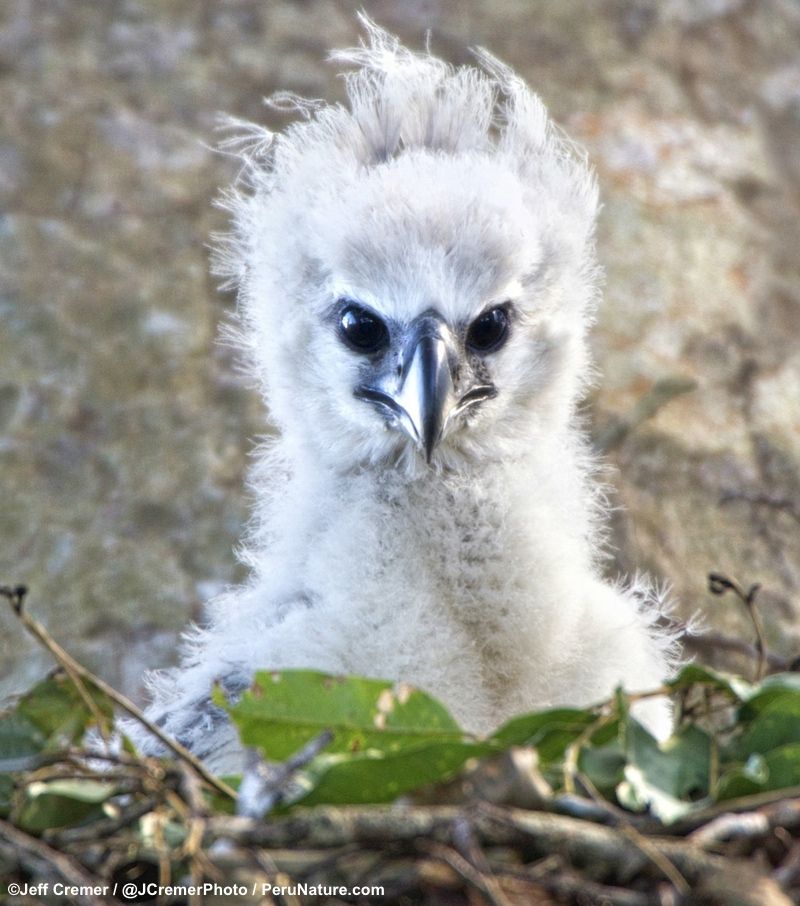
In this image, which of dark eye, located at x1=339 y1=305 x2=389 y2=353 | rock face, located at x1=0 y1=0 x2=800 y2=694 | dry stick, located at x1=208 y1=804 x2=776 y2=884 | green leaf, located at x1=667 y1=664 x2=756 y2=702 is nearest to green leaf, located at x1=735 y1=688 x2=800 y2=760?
green leaf, located at x1=667 y1=664 x2=756 y2=702

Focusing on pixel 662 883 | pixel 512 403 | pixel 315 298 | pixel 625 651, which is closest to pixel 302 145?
pixel 315 298

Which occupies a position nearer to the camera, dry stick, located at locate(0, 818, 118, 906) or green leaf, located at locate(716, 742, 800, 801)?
dry stick, located at locate(0, 818, 118, 906)

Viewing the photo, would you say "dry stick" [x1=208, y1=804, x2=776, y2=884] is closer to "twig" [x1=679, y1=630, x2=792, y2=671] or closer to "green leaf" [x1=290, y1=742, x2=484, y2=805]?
"green leaf" [x1=290, y1=742, x2=484, y2=805]

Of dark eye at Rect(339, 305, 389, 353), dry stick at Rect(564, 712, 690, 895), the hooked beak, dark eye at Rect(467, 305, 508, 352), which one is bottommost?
dry stick at Rect(564, 712, 690, 895)

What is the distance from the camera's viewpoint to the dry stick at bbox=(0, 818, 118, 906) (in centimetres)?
166

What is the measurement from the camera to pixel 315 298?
10.0 feet

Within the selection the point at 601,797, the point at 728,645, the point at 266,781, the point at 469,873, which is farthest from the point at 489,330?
the point at 469,873

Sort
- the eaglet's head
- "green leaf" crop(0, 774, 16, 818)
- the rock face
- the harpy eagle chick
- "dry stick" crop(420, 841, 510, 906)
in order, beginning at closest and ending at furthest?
"dry stick" crop(420, 841, 510, 906) < "green leaf" crop(0, 774, 16, 818) < the harpy eagle chick < the eaglet's head < the rock face

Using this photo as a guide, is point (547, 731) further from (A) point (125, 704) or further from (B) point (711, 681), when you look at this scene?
(A) point (125, 704)

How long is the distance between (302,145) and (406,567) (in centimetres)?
123

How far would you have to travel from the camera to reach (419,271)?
2.79 m

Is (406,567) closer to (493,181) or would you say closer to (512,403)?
(512,403)

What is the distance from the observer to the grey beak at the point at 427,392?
8.56 feet

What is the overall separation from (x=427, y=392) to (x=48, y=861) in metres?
1.21
